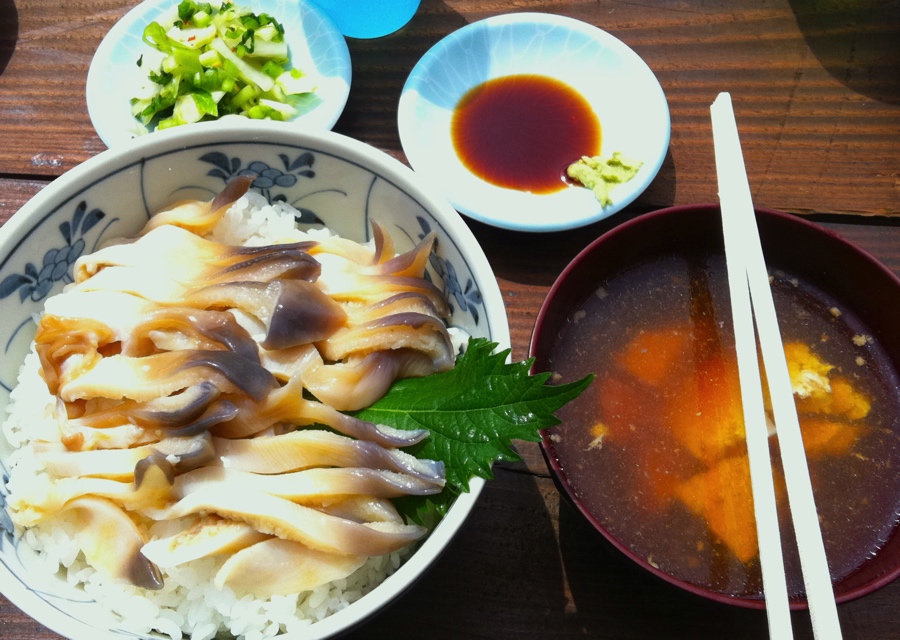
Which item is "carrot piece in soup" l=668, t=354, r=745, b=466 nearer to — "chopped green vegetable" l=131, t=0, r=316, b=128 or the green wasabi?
the green wasabi

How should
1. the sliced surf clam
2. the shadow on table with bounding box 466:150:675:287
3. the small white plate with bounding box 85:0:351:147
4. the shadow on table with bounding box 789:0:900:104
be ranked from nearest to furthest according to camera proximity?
the sliced surf clam < the shadow on table with bounding box 466:150:675:287 < the small white plate with bounding box 85:0:351:147 < the shadow on table with bounding box 789:0:900:104

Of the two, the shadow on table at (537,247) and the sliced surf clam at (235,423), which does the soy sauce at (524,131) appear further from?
the sliced surf clam at (235,423)

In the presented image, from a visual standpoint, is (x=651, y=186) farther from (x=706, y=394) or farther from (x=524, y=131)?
(x=706, y=394)

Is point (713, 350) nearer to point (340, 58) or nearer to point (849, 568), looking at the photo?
point (849, 568)

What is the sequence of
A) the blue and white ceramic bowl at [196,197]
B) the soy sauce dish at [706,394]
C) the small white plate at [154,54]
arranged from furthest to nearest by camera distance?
1. the small white plate at [154,54]
2. the soy sauce dish at [706,394]
3. the blue and white ceramic bowl at [196,197]

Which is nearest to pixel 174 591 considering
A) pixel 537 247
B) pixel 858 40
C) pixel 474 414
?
pixel 474 414

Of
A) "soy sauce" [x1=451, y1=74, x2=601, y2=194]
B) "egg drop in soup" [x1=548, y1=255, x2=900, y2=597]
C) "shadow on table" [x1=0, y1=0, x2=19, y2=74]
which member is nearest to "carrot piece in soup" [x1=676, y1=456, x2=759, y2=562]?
"egg drop in soup" [x1=548, y1=255, x2=900, y2=597]

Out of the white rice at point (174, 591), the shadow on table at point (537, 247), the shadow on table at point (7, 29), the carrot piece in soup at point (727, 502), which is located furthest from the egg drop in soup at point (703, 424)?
the shadow on table at point (7, 29)
